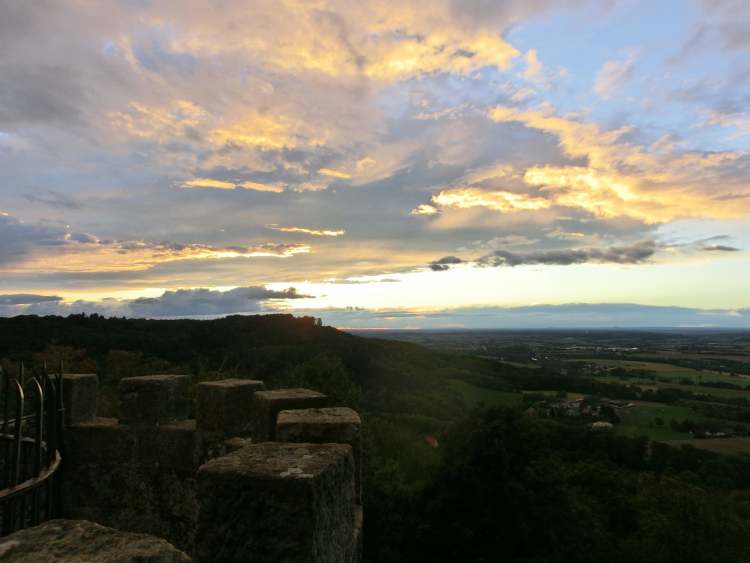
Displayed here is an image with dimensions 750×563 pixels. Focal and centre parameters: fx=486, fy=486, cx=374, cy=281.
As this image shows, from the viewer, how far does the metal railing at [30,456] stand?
2.75 meters

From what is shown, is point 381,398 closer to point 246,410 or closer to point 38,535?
point 246,410

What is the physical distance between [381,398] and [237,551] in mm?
43934

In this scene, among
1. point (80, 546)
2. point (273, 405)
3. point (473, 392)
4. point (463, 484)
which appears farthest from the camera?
point (473, 392)

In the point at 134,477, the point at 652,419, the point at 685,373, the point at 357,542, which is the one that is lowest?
the point at 652,419

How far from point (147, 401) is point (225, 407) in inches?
37.8

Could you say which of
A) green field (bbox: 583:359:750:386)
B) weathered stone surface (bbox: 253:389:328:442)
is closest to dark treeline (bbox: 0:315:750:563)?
weathered stone surface (bbox: 253:389:328:442)

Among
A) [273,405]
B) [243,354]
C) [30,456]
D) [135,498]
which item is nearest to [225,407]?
[273,405]

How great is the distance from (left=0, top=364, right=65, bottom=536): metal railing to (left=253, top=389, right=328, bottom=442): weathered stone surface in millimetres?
1412

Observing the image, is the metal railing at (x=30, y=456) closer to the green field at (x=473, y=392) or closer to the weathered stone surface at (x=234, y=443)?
the weathered stone surface at (x=234, y=443)

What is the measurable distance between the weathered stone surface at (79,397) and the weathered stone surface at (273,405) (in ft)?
7.19

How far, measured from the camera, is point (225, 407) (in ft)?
14.7

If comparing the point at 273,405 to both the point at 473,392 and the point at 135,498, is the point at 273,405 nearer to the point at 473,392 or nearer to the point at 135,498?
the point at 135,498

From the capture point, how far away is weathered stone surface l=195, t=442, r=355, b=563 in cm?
181

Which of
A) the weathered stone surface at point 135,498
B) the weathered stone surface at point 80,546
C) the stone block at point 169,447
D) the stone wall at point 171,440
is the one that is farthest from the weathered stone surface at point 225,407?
the weathered stone surface at point 80,546
